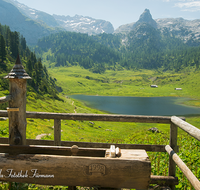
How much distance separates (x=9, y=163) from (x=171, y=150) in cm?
474

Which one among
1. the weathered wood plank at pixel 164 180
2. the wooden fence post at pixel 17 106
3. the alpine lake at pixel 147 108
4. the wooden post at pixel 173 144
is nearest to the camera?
the wooden fence post at pixel 17 106

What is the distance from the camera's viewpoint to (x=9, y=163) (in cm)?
421

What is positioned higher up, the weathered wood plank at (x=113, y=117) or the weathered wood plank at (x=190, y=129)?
the weathered wood plank at (x=190, y=129)

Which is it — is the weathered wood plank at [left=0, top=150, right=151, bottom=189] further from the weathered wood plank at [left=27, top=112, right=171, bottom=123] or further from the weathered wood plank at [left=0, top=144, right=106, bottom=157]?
the weathered wood plank at [left=27, top=112, right=171, bottom=123]

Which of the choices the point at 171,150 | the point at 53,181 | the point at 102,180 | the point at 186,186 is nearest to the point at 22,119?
the point at 53,181

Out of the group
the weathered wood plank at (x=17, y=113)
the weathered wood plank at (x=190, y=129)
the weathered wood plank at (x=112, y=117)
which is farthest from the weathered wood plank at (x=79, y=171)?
the weathered wood plank at (x=112, y=117)

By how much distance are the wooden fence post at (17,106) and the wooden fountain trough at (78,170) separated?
766 mm

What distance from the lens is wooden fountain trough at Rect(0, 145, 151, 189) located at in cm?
410

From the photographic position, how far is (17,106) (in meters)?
4.86

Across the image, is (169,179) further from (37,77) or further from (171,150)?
(37,77)

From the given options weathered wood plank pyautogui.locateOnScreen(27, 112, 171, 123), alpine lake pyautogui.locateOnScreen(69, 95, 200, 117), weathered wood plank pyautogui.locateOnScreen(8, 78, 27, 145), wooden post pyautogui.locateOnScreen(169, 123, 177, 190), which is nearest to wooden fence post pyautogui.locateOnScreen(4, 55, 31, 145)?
weathered wood plank pyautogui.locateOnScreen(8, 78, 27, 145)

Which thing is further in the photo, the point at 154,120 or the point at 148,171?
the point at 154,120

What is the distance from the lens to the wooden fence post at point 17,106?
482 cm

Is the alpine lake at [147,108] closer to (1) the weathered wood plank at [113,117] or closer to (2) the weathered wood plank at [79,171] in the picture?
(1) the weathered wood plank at [113,117]
